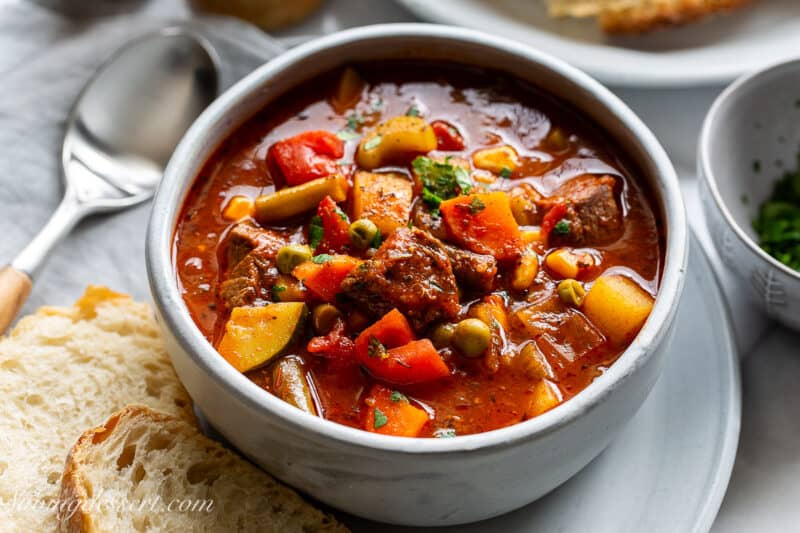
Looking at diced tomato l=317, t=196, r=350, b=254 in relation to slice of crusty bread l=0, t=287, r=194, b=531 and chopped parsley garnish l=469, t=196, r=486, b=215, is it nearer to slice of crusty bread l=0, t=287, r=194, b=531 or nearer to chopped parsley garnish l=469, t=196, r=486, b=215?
chopped parsley garnish l=469, t=196, r=486, b=215

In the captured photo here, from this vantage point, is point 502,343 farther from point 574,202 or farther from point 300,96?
point 300,96

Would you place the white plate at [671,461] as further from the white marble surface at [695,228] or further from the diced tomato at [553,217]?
the diced tomato at [553,217]

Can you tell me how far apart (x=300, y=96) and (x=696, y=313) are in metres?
1.78

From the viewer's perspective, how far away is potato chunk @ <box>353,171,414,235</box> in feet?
11.0

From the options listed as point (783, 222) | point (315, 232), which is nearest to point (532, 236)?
point (315, 232)

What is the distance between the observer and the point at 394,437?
8.80ft

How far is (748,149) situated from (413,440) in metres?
2.51

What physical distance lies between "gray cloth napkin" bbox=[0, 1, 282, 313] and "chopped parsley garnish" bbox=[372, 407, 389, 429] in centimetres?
145

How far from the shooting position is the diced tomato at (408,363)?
2.97m

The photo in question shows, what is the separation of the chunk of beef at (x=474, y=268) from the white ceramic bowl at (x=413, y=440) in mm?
537

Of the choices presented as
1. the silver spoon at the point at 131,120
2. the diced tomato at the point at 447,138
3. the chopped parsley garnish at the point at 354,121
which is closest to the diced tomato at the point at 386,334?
the diced tomato at the point at 447,138

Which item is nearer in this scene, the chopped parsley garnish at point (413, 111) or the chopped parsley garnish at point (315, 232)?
the chopped parsley garnish at point (315, 232)

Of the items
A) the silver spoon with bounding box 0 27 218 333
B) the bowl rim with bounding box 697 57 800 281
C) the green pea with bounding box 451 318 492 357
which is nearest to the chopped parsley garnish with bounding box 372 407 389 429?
the green pea with bounding box 451 318 492 357

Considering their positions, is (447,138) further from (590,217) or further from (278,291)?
(278,291)
